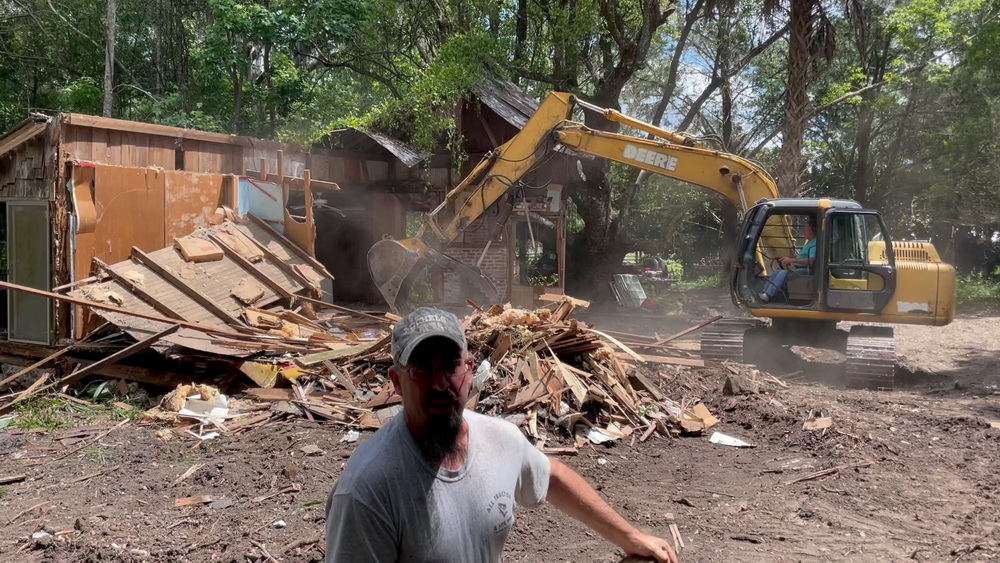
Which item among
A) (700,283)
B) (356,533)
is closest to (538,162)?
(356,533)

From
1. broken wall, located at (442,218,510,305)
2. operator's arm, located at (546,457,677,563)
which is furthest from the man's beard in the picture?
broken wall, located at (442,218,510,305)

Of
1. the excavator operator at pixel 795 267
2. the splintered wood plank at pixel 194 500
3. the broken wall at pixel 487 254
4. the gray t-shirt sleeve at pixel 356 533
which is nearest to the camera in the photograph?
the gray t-shirt sleeve at pixel 356 533

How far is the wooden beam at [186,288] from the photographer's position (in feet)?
32.6

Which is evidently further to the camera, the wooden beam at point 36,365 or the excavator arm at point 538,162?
the excavator arm at point 538,162

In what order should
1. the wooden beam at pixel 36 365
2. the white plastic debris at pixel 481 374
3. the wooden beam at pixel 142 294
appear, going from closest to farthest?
the white plastic debris at pixel 481 374 < the wooden beam at pixel 36 365 < the wooden beam at pixel 142 294

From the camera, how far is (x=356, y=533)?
6.28 ft

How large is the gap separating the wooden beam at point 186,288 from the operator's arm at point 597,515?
26.9 ft

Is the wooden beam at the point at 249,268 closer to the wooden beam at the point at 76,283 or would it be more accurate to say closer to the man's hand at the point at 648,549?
the wooden beam at the point at 76,283

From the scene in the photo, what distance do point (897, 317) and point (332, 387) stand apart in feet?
24.9

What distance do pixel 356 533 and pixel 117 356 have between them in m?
7.90

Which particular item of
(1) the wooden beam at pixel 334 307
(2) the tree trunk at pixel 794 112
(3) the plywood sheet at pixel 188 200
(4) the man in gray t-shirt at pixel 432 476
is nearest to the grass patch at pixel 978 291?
(2) the tree trunk at pixel 794 112

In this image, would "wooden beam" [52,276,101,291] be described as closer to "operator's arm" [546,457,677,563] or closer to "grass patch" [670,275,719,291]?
"operator's arm" [546,457,677,563]

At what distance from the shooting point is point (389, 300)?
12797 mm

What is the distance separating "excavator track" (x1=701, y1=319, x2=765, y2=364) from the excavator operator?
62 centimetres
